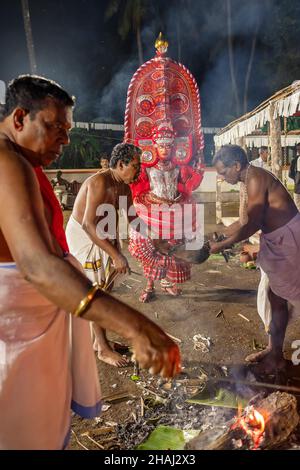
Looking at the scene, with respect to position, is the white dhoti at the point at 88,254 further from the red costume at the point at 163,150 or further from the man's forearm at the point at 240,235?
the red costume at the point at 163,150

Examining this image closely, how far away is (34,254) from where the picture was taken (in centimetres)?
126

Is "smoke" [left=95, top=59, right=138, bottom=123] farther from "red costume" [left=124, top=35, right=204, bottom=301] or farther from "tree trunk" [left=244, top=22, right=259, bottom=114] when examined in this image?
"red costume" [left=124, top=35, right=204, bottom=301]

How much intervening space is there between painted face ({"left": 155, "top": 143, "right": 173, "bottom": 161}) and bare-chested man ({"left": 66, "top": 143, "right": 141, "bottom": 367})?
1.81 metres

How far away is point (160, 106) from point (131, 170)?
243cm

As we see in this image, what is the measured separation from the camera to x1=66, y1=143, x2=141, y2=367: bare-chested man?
384 cm

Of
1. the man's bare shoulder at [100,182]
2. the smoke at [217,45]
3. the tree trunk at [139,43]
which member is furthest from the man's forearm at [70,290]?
the tree trunk at [139,43]

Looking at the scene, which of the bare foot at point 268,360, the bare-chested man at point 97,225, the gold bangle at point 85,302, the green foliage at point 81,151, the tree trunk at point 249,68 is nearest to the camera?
the gold bangle at point 85,302

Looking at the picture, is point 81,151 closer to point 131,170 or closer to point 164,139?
point 164,139

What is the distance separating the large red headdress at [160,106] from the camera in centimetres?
588

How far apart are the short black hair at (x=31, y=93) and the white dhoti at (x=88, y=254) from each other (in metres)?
2.45

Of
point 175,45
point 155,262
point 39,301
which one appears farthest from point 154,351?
point 175,45

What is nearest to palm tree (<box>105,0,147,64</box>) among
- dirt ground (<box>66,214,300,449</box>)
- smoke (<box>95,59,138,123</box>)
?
smoke (<box>95,59,138,123</box>)

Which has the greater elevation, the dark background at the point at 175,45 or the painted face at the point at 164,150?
the dark background at the point at 175,45
